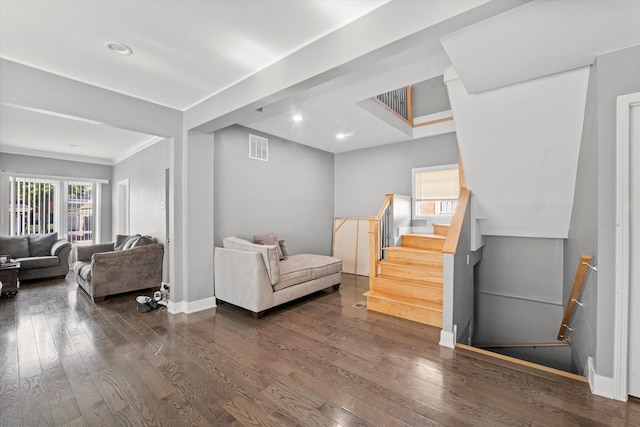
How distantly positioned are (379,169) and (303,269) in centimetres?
289

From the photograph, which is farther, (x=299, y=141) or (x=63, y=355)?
(x=299, y=141)

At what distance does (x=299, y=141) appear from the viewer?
545 cm

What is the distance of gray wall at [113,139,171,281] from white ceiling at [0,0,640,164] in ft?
6.41

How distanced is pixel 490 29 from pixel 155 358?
3.68 meters

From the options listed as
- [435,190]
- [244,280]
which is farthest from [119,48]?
[435,190]

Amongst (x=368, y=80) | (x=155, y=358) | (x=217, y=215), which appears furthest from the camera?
(x=217, y=215)

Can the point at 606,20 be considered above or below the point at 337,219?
above

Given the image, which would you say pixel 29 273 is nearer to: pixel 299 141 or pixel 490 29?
pixel 299 141

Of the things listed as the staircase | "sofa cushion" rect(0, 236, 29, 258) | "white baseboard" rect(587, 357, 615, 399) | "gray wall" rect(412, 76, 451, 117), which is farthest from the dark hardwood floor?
"gray wall" rect(412, 76, 451, 117)

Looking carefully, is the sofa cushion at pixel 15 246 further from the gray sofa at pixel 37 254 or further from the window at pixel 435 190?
the window at pixel 435 190

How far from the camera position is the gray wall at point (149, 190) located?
4891mm

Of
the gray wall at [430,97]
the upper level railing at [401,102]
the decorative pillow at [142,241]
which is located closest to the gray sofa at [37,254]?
the decorative pillow at [142,241]

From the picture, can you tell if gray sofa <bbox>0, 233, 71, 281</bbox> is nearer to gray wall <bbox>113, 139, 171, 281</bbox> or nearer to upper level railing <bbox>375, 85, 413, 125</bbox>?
gray wall <bbox>113, 139, 171, 281</bbox>

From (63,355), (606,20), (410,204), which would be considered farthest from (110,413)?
(410,204)
